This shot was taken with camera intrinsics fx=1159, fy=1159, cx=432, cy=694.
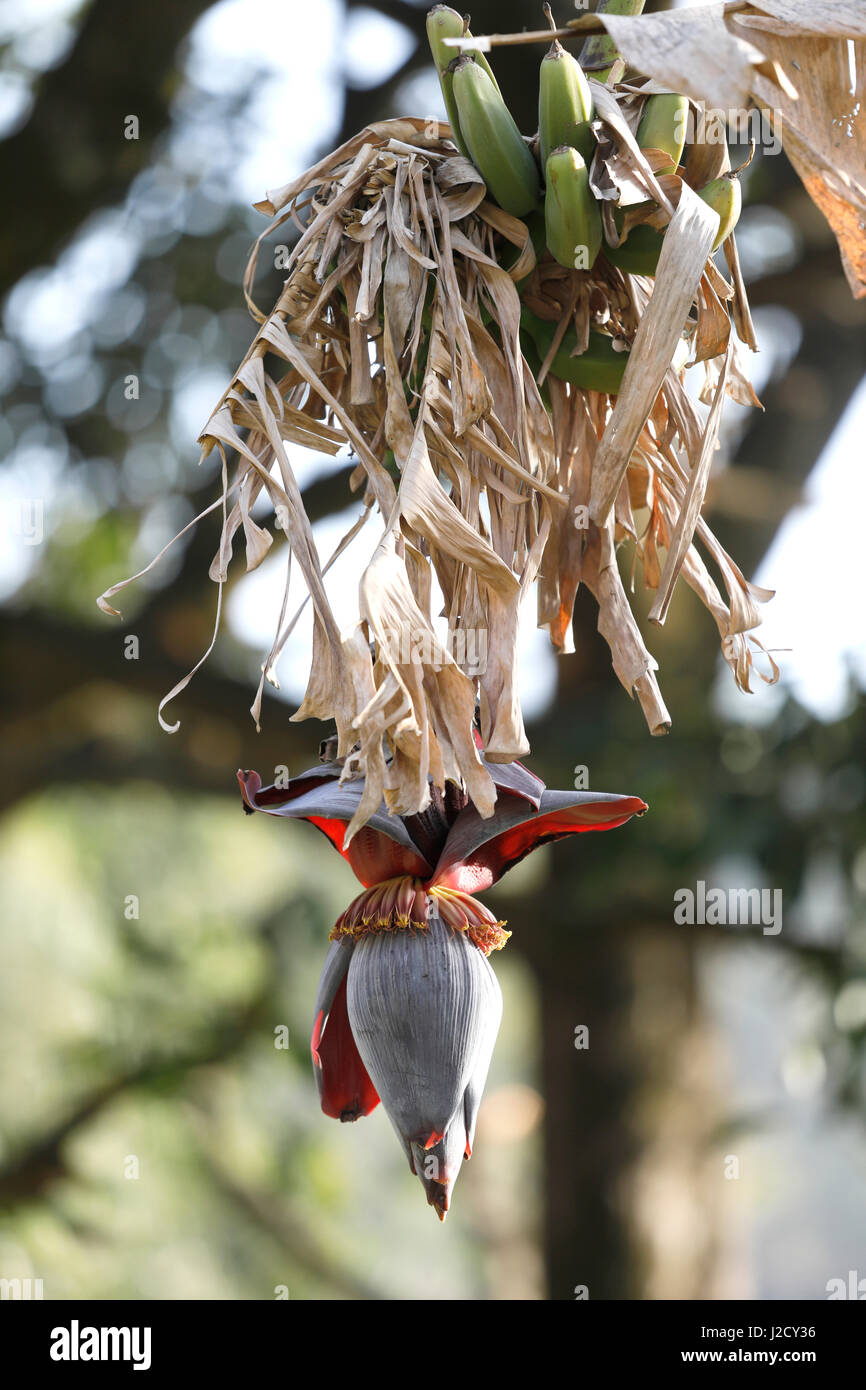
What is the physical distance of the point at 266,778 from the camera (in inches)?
83.7

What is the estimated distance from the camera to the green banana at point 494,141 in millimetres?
392

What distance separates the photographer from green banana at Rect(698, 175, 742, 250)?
0.39 metres

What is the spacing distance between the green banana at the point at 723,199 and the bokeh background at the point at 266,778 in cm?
133

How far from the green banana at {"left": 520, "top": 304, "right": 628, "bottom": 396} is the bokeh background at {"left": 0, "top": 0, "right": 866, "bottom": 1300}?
4.25 ft

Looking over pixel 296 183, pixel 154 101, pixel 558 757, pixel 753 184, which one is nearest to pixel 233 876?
pixel 558 757

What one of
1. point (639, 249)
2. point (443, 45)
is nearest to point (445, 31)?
point (443, 45)

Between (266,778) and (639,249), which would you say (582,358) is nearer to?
(639,249)

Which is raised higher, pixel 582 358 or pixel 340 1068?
pixel 582 358

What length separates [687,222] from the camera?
0.36 metres

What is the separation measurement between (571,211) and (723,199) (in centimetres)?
5

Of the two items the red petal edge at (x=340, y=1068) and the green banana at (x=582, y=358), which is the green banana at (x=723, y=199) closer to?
the green banana at (x=582, y=358)

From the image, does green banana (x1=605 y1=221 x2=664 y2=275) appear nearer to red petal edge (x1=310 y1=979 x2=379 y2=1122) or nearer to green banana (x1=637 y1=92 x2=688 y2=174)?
green banana (x1=637 y1=92 x2=688 y2=174)

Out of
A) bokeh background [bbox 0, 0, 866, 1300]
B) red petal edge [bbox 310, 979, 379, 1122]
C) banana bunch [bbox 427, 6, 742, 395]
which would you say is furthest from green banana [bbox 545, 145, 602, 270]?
bokeh background [bbox 0, 0, 866, 1300]
